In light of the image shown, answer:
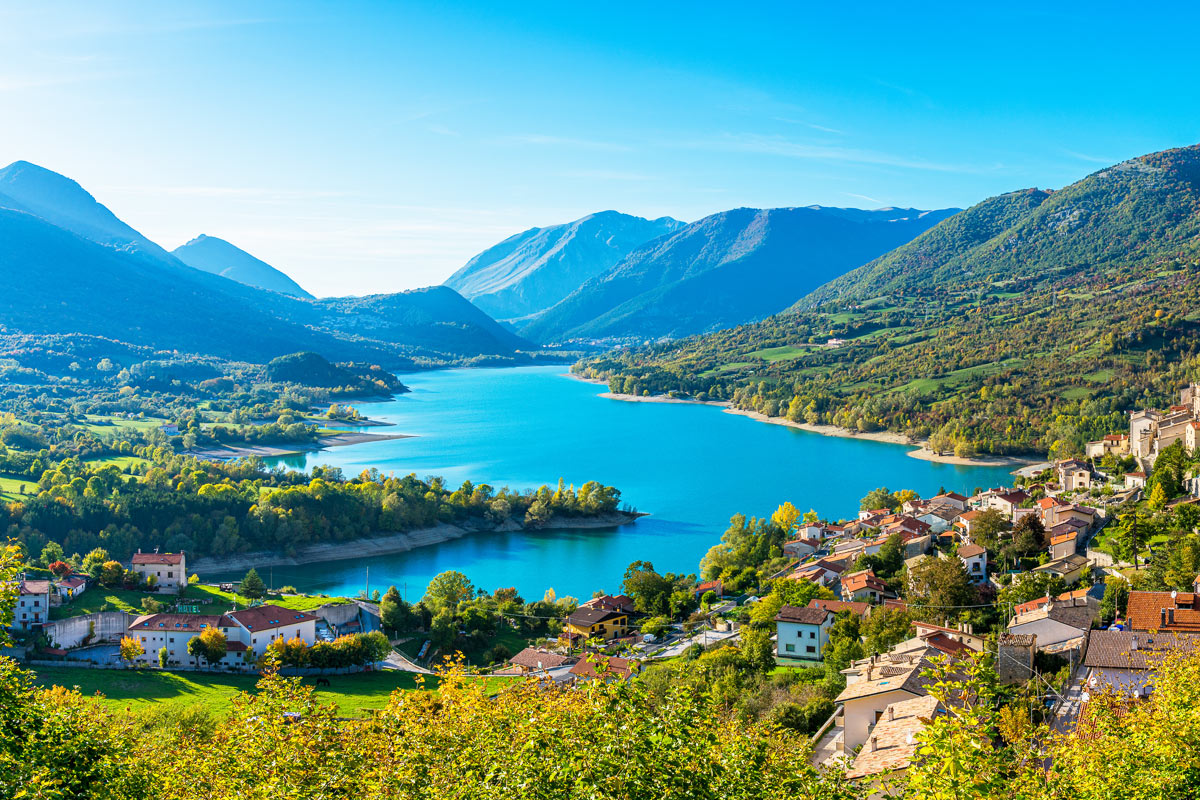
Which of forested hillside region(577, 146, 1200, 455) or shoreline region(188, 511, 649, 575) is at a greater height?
forested hillside region(577, 146, 1200, 455)

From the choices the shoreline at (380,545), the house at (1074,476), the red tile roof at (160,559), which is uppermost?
the house at (1074,476)

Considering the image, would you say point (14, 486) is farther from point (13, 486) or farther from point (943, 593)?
point (943, 593)

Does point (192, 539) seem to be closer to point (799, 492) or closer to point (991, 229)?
point (799, 492)

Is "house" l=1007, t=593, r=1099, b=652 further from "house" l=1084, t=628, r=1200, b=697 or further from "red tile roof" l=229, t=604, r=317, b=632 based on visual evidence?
"red tile roof" l=229, t=604, r=317, b=632

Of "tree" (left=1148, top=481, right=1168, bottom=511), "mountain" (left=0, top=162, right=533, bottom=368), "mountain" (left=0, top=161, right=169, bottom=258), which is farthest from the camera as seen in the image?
"mountain" (left=0, top=161, right=169, bottom=258)

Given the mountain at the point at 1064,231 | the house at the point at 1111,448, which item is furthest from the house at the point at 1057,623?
the mountain at the point at 1064,231

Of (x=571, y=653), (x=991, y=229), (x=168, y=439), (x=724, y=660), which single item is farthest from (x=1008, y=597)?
(x=991, y=229)

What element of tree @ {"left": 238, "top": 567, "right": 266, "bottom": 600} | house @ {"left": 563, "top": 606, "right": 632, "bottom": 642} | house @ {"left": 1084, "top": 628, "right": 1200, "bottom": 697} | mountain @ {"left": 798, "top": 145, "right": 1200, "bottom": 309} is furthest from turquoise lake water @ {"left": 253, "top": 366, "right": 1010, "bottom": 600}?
mountain @ {"left": 798, "top": 145, "right": 1200, "bottom": 309}

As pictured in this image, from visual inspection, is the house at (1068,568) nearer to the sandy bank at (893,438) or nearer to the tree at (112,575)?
the tree at (112,575)
